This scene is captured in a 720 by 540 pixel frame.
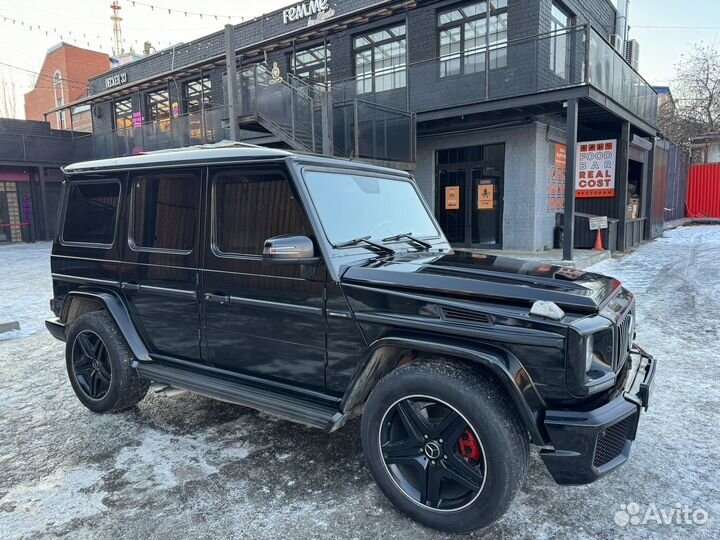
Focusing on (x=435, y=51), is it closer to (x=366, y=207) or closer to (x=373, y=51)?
(x=373, y=51)

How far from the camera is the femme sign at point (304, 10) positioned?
55.3 ft

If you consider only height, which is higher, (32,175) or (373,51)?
(373,51)

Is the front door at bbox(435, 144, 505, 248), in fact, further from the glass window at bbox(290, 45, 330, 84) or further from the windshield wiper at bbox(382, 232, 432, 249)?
the windshield wiper at bbox(382, 232, 432, 249)

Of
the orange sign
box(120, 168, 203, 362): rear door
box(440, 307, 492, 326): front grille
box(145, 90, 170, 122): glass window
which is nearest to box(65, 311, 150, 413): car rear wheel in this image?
box(120, 168, 203, 362): rear door

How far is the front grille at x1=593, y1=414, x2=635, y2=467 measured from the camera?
7.61ft

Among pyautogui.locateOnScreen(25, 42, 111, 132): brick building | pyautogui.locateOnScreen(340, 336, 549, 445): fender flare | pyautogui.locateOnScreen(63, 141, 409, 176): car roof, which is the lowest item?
pyautogui.locateOnScreen(340, 336, 549, 445): fender flare

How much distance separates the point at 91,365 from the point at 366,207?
258 cm

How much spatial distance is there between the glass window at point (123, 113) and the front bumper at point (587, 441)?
83.9ft

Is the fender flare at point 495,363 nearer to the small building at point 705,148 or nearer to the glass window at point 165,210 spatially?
the glass window at point 165,210

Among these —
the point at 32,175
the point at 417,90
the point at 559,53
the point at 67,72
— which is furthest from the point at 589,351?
the point at 67,72

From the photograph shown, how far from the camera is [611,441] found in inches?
93.8

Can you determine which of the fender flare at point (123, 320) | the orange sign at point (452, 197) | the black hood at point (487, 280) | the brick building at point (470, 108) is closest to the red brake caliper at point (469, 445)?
the black hood at point (487, 280)

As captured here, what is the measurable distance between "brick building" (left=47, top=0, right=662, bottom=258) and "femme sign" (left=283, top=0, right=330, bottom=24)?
0.18 ft

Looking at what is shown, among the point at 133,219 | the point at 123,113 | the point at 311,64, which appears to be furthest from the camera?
the point at 123,113
